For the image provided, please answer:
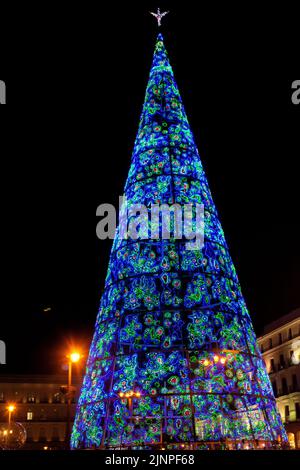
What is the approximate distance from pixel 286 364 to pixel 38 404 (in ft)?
93.0

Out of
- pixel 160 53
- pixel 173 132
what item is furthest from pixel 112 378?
pixel 160 53

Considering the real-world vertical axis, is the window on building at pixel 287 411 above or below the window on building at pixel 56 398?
below

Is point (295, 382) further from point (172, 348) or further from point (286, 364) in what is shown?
point (172, 348)

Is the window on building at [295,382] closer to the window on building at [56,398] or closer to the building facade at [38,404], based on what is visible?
the building facade at [38,404]

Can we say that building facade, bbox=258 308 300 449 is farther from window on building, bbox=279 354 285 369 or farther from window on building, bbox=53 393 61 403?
window on building, bbox=53 393 61 403

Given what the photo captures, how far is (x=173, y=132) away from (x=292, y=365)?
3064cm

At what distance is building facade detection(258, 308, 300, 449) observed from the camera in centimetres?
3822

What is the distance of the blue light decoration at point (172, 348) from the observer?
1132 cm

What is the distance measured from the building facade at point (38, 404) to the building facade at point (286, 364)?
72.5ft

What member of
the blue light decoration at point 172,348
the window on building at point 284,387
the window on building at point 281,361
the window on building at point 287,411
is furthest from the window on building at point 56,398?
the blue light decoration at point 172,348

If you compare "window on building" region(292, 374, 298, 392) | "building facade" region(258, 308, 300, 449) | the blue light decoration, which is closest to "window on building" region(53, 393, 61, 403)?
"building facade" region(258, 308, 300, 449)

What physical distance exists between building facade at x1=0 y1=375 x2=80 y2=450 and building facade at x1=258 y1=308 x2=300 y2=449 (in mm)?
22089

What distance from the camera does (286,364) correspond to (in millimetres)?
41594

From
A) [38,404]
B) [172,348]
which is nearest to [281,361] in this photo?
[38,404]
